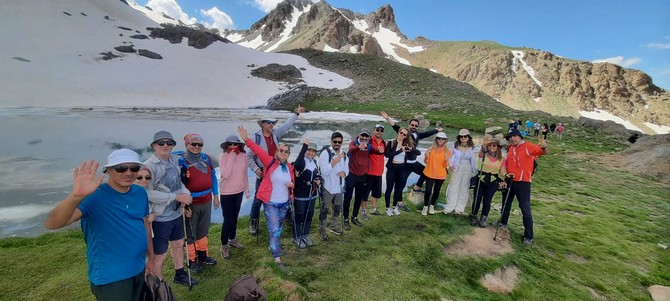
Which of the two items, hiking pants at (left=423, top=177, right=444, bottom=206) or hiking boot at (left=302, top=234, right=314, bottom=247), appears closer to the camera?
hiking boot at (left=302, top=234, right=314, bottom=247)

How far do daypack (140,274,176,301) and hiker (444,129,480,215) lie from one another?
25.2 ft

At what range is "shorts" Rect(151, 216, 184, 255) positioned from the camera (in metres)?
4.88

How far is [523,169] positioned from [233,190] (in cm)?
710

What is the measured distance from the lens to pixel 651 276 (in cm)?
661

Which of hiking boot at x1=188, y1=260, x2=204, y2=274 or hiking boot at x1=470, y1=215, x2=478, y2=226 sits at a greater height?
hiking boot at x1=470, y1=215, x2=478, y2=226

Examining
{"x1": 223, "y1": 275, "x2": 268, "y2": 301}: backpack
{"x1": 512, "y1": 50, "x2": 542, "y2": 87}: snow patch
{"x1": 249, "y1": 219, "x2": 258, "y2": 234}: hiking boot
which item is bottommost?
{"x1": 249, "y1": 219, "x2": 258, "y2": 234}: hiking boot

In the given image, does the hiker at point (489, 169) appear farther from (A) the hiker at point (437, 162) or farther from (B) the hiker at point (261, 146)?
(B) the hiker at point (261, 146)

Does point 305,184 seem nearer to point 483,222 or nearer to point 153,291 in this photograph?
point 153,291

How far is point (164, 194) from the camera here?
471 centimetres

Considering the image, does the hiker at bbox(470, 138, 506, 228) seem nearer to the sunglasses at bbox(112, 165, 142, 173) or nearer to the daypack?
the daypack

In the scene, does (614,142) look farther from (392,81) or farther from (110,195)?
(392,81)

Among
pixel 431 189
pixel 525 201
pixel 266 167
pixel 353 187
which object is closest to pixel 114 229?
pixel 266 167

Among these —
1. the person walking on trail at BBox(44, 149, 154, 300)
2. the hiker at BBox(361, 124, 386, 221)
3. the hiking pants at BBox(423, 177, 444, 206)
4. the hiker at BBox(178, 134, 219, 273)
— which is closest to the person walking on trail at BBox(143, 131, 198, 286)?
the hiker at BBox(178, 134, 219, 273)

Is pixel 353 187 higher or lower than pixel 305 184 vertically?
lower
